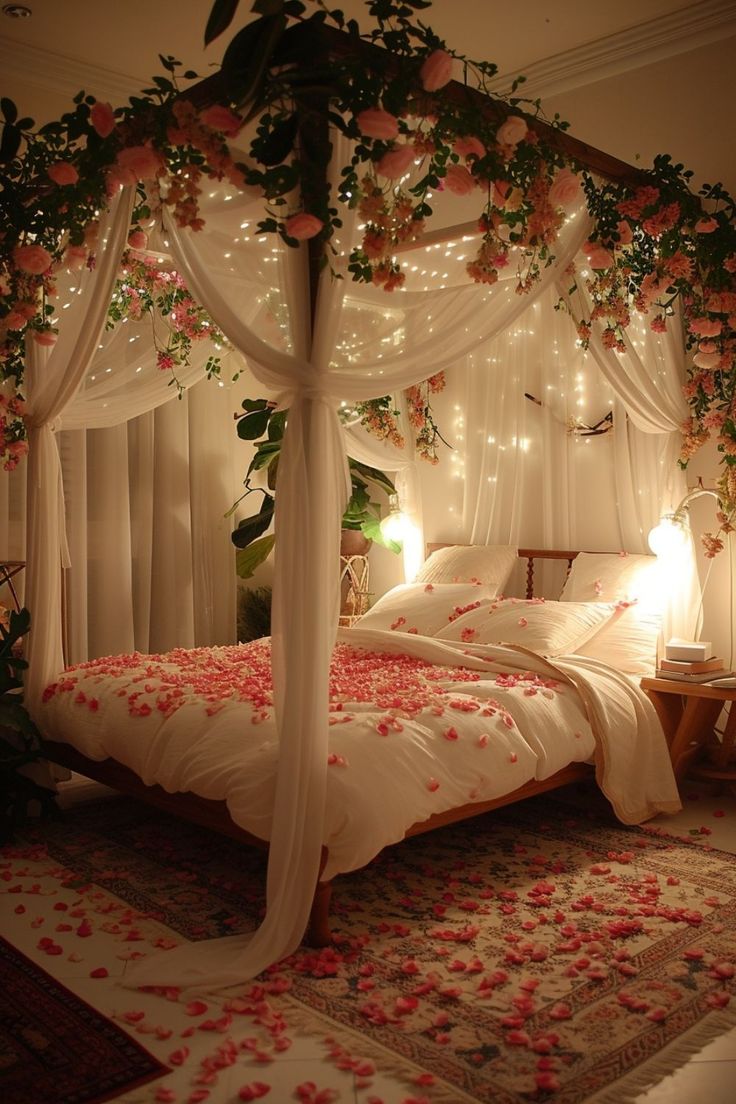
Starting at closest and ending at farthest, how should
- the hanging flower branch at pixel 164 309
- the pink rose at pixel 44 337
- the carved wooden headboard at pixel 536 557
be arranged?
the pink rose at pixel 44 337 → the hanging flower branch at pixel 164 309 → the carved wooden headboard at pixel 536 557

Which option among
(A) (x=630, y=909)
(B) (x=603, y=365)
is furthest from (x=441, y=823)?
(B) (x=603, y=365)

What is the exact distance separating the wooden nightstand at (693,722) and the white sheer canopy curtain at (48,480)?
2509mm

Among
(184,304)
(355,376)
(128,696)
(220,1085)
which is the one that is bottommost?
(220,1085)

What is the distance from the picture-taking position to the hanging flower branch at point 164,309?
455 cm

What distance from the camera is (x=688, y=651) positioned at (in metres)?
4.21

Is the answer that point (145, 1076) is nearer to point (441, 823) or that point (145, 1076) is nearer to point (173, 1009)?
point (173, 1009)

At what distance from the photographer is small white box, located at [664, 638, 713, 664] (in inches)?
165

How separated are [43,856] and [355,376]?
6.96ft

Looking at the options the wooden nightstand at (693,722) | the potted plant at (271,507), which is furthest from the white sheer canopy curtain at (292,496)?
the potted plant at (271,507)

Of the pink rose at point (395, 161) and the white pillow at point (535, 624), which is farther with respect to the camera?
the white pillow at point (535, 624)

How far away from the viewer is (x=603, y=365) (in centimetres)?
438

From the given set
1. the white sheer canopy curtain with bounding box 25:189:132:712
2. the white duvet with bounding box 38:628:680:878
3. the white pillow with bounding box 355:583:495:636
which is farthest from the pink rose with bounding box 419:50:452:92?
the white pillow with bounding box 355:583:495:636

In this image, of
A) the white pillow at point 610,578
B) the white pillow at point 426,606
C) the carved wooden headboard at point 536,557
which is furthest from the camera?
the carved wooden headboard at point 536,557

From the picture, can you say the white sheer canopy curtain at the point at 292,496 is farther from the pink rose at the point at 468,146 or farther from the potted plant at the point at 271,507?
the potted plant at the point at 271,507
